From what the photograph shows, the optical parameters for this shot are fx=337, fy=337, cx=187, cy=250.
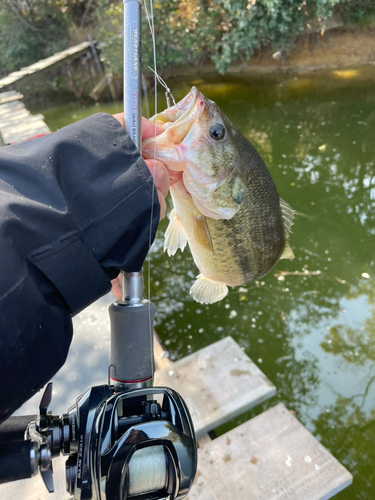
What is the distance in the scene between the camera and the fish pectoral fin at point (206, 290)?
5.28 feet

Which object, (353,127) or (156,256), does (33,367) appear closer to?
(156,256)

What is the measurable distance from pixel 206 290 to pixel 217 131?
2.48 feet

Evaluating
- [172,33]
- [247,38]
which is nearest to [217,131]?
[247,38]

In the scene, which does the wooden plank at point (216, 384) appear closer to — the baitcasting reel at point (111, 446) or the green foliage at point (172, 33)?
the baitcasting reel at point (111, 446)

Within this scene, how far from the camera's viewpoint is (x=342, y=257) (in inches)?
147

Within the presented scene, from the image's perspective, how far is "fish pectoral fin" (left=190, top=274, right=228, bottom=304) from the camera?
5.28 ft

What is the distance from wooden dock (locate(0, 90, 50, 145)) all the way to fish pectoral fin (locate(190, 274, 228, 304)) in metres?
4.03

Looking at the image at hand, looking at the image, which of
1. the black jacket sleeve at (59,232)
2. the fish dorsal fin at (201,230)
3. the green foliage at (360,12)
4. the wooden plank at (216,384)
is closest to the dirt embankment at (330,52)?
the green foliage at (360,12)

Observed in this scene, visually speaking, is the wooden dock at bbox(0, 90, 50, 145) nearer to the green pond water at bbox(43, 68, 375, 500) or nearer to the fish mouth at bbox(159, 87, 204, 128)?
the green pond water at bbox(43, 68, 375, 500)

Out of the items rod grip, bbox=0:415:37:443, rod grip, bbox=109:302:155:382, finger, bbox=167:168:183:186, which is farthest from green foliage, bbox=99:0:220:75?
rod grip, bbox=0:415:37:443

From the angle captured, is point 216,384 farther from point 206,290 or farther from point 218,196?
point 218,196

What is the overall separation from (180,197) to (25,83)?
1221cm

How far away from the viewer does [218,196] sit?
3.94 ft

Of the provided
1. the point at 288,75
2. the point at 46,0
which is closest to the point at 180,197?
the point at 288,75
